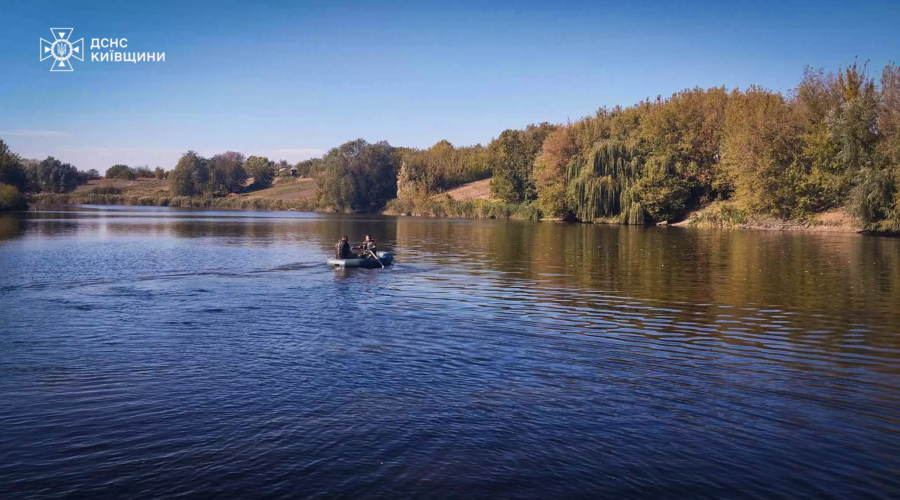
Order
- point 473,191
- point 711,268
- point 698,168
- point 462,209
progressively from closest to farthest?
point 711,268 < point 698,168 < point 462,209 < point 473,191

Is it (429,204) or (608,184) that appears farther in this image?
(429,204)

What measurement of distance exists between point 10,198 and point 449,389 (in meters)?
102

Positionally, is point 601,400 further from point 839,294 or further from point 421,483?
point 839,294

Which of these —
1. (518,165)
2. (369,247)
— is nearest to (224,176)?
(518,165)

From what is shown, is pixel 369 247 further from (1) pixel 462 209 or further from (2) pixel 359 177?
(2) pixel 359 177

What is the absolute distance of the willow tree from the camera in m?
75.7

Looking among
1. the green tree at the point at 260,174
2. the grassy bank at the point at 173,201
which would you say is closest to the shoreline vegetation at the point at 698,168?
the grassy bank at the point at 173,201

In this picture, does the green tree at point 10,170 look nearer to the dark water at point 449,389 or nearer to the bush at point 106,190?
the bush at point 106,190

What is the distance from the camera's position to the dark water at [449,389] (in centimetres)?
784

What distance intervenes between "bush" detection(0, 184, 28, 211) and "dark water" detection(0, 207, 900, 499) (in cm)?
8016

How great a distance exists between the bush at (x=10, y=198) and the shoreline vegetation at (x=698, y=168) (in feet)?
0.99

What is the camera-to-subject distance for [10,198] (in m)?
92.1

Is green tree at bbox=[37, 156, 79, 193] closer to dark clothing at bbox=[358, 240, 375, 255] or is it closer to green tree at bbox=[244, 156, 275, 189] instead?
green tree at bbox=[244, 156, 275, 189]

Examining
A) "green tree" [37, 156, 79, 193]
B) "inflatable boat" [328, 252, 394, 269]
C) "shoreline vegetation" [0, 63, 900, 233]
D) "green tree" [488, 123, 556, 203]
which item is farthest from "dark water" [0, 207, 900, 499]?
"green tree" [37, 156, 79, 193]
